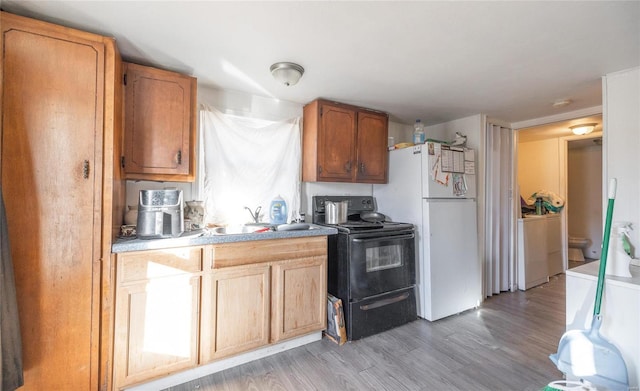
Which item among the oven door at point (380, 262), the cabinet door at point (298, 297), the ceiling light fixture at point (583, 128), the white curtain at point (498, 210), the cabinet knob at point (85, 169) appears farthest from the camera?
the ceiling light fixture at point (583, 128)

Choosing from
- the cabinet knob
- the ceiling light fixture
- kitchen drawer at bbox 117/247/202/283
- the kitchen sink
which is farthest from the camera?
the ceiling light fixture

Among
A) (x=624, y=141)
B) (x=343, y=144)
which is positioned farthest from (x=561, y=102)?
(x=343, y=144)

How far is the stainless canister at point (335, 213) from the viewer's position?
8.72ft

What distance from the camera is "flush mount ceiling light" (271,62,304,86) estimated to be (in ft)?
6.26

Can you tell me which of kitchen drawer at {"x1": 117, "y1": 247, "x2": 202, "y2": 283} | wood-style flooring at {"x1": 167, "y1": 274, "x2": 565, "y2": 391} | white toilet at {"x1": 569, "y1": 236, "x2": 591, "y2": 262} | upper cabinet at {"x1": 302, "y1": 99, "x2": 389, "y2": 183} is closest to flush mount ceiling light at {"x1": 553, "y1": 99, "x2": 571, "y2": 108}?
upper cabinet at {"x1": 302, "y1": 99, "x2": 389, "y2": 183}

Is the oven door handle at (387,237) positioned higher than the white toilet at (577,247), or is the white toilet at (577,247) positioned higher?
the oven door handle at (387,237)

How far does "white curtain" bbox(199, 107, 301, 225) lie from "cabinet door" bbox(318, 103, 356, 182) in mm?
262

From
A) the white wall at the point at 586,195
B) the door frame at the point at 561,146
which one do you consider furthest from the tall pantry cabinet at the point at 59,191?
the white wall at the point at 586,195

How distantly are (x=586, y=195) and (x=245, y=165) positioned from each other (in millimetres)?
6327

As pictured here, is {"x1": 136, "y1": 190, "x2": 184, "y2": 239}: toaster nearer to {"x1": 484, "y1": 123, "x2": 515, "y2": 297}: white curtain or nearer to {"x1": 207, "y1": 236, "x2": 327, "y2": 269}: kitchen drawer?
{"x1": 207, "y1": 236, "x2": 327, "y2": 269}: kitchen drawer

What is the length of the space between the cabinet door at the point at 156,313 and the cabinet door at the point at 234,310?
0.07m

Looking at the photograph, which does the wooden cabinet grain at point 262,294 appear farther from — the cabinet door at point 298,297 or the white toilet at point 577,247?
the white toilet at point 577,247

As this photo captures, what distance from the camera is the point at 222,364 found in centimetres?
187

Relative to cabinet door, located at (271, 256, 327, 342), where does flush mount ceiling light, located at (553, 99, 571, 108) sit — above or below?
above
